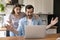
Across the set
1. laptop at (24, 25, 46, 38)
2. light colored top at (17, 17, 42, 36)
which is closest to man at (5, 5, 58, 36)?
light colored top at (17, 17, 42, 36)

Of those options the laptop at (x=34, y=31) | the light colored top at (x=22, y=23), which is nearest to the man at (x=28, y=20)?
the light colored top at (x=22, y=23)

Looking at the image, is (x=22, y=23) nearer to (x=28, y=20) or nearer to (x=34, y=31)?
(x=28, y=20)

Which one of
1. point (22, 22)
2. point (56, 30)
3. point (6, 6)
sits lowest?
point (56, 30)

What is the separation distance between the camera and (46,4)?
16.3 ft

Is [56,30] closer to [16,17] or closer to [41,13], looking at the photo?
[41,13]

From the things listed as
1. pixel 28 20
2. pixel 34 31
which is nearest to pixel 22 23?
pixel 28 20

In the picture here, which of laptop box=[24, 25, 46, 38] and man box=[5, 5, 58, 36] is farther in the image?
man box=[5, 5, 58, 36]

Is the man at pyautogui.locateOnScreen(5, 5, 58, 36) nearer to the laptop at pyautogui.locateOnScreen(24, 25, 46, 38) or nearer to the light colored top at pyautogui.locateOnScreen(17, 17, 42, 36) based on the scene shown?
the light colored top at pyautogui.locateOnScreen(17, 17, 42, 36)

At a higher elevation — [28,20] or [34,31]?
[28,20]

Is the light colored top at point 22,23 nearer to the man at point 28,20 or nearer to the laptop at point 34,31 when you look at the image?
the man at point 28,20

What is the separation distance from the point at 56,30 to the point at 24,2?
1300 mm

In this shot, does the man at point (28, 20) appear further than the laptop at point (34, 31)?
Yes

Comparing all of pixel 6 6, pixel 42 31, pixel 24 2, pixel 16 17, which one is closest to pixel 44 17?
pixel 24 2

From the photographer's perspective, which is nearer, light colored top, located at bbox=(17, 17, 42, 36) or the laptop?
the laptop
